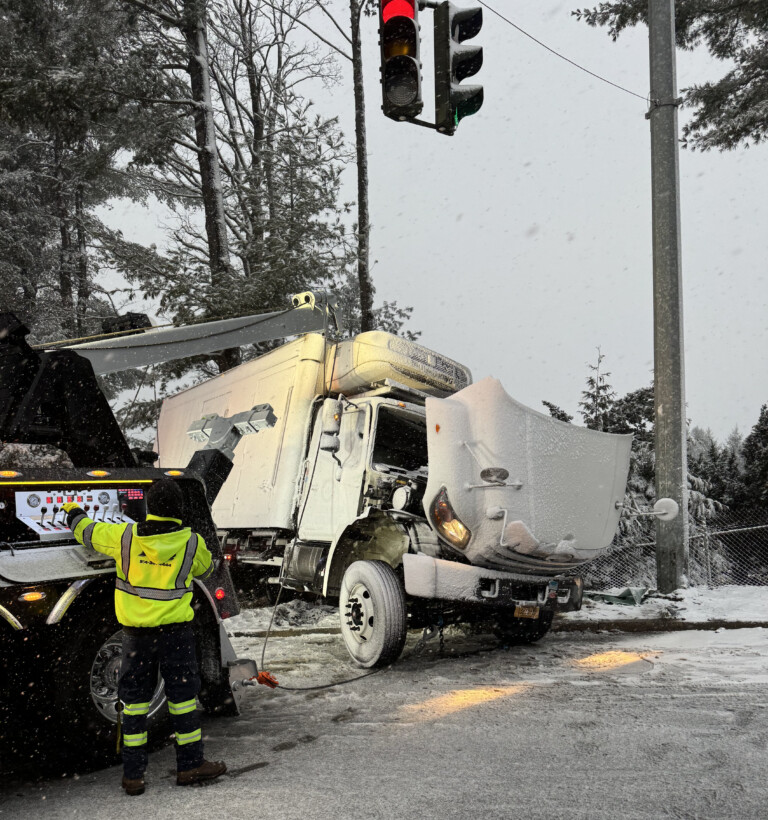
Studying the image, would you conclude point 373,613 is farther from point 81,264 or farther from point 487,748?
point 81,264

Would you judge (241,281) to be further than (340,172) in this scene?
No

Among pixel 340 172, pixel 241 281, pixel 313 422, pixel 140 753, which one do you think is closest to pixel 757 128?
pixel 340 172

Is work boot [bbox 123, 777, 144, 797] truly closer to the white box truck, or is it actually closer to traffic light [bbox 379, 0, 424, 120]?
the white box truck

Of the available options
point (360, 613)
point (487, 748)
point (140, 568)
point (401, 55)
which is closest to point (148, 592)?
point (140, 568)

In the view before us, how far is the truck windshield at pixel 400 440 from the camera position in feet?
23.8

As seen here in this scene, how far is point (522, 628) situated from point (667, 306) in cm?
477

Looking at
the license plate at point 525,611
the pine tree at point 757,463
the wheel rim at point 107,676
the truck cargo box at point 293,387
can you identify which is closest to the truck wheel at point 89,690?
the wheel rim at point 107,676

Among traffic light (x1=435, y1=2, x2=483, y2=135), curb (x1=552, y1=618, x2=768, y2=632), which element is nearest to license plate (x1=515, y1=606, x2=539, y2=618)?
curb (x1=552, y1=618, x2=768, y2=632)

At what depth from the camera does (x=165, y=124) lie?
1569cm

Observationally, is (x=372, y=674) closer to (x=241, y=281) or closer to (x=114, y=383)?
(x=241, y=281)

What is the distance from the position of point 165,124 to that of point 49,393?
512 inches

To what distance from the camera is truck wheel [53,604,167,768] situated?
3.60 metres

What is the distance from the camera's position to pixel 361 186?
56.3ft

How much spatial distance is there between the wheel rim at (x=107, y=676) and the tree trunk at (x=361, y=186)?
12.8m
